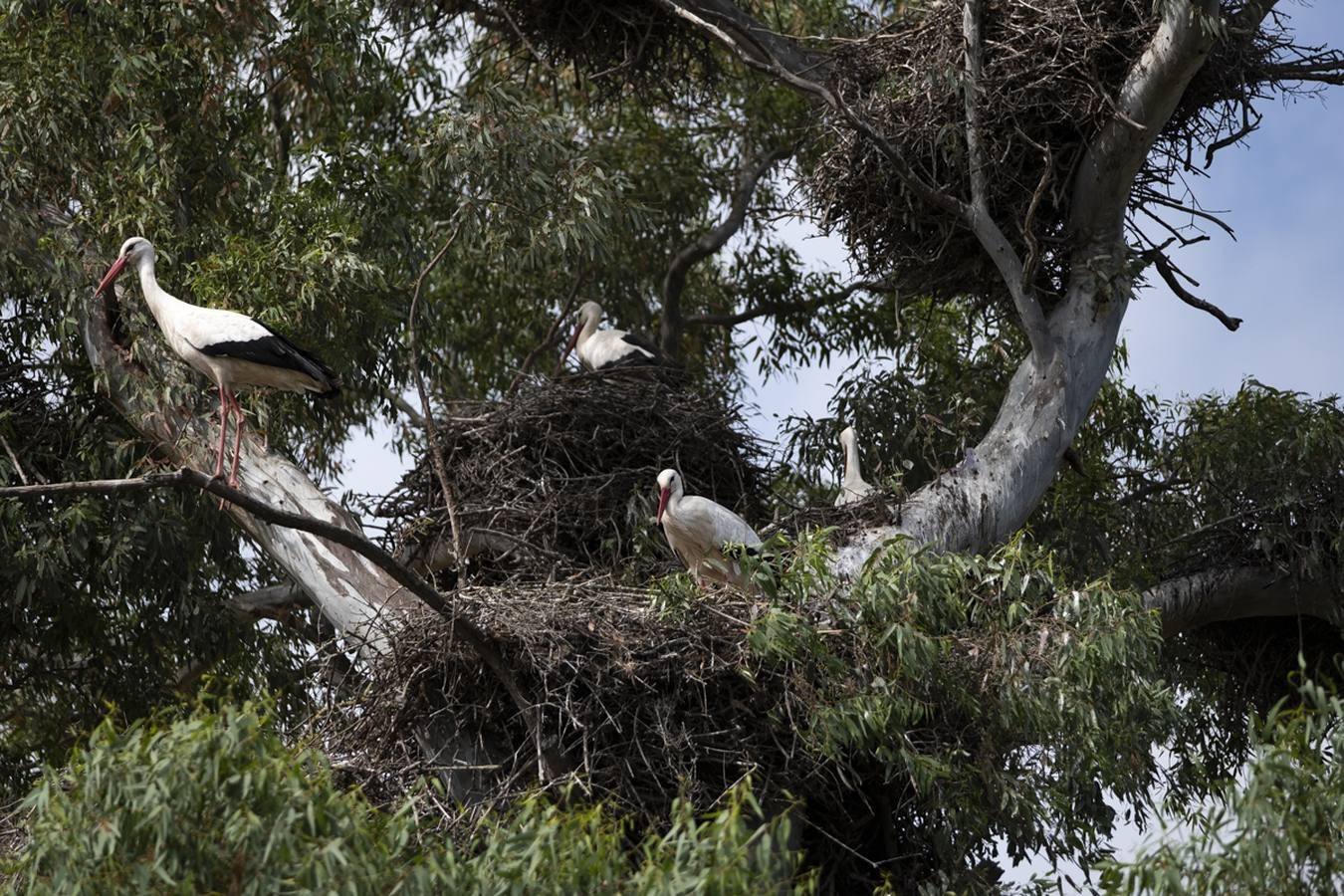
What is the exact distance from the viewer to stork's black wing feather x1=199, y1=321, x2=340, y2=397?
8359 mm

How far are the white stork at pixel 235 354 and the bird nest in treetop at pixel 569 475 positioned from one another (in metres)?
1.26

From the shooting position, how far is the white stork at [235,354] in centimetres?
838

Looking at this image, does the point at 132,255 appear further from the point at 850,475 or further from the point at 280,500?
the point at 850,475

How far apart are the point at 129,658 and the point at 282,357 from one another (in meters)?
4.16

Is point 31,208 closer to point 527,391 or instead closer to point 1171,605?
point 527,391

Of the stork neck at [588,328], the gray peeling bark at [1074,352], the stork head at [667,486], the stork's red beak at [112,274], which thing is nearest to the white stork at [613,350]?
the stork neck at [588,328]

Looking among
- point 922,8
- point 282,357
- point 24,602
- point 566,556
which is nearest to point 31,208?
point 24,602

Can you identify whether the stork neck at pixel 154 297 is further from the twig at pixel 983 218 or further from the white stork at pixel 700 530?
the twig at pixel 983 218

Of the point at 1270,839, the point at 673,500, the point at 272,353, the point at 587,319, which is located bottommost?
the point at 1270,839

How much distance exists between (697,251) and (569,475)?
14.9 ft

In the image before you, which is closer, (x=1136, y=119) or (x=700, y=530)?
(x=700, y=530)

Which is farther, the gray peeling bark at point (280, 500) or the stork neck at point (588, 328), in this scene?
the stork neck at point (588, 328)

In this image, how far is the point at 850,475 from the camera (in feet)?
36.1

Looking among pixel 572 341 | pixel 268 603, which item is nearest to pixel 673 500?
pixel 268 603
